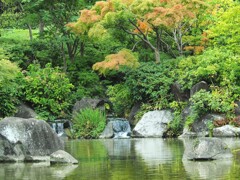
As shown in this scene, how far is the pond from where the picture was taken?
13367 mm

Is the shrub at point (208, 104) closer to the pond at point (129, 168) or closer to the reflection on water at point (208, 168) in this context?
the pond at point (129, 168)

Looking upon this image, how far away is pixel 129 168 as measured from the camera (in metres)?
14.9

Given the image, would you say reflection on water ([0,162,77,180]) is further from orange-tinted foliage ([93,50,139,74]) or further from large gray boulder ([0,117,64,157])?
orange-tinted foliage ([93,50,139,74])

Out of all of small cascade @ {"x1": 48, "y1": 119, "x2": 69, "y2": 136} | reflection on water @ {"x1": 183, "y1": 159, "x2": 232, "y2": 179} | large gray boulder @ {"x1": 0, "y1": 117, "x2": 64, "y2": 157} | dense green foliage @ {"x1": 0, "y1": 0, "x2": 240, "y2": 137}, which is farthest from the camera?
small cascade @ {"x1": 48, "y1": 119, "x2": 69, "y2": 136}

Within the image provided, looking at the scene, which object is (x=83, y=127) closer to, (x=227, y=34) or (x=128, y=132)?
A: (x=128, y=132)

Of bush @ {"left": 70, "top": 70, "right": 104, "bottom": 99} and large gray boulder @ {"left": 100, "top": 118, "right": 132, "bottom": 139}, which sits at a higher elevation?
bush @ {"left": 70, "top": 70, "right": 104, "bottom": 99}

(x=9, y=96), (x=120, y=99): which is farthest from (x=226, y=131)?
(x=9, y=96)

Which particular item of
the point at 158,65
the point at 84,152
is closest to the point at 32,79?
the point at 158,65

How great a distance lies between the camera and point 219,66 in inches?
1126

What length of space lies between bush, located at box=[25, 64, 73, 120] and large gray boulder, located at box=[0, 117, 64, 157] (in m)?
13.0

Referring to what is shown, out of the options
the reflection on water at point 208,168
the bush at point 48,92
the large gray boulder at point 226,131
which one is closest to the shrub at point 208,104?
the large gray boulder at point 226,131

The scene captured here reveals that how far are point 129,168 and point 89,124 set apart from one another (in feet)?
43.7

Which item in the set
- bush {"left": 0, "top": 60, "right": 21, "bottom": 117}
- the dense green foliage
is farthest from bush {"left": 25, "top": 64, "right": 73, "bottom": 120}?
bush {"left": 0, "top": 60, "right": 21, "bottom": 117}

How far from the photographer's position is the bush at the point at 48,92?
30453 mm
